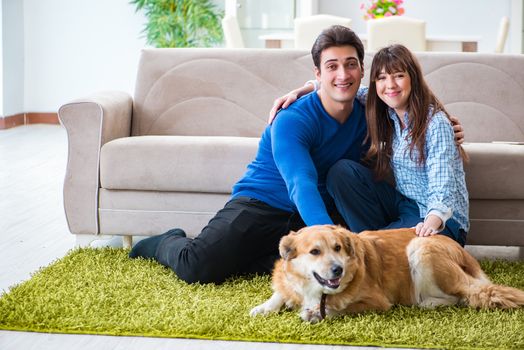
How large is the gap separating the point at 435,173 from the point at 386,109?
314 millimetres

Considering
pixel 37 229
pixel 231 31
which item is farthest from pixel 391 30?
pixel 37 229

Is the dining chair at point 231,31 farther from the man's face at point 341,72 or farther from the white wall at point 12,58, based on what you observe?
the man's face at point 341,72

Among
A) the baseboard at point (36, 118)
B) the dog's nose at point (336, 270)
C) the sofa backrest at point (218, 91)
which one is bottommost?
the baseboard at point (36, 118)

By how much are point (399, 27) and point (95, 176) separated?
10.4ft

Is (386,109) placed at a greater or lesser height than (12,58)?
greater

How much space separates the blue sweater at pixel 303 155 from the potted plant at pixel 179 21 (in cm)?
538

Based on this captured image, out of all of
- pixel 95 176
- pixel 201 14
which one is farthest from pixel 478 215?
pixel 201 14

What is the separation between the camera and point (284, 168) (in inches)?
107

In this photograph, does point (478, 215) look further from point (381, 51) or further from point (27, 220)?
point (27, 220)

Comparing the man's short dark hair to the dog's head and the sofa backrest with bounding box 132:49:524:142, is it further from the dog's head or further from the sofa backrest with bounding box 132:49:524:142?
the sofa backrest with bounding box 132:49:524:142

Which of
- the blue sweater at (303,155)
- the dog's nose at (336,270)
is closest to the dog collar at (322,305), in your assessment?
the dog's nose at (336,270)

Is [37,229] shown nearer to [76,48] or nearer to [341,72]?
[341,72]

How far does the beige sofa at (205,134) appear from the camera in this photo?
328cm

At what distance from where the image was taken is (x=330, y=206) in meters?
3.02
